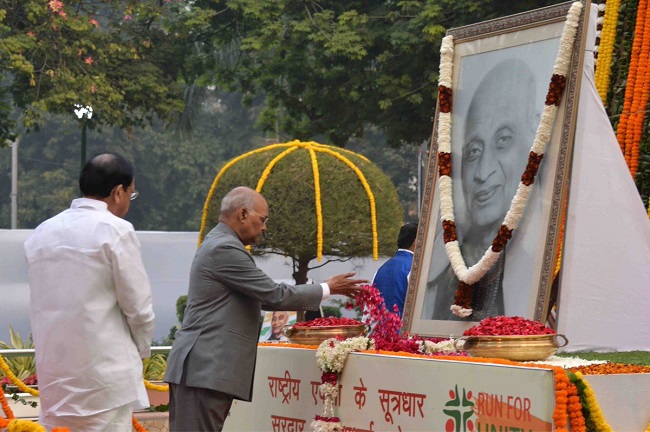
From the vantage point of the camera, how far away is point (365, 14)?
17.6 m

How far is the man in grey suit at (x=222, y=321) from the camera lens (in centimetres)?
543

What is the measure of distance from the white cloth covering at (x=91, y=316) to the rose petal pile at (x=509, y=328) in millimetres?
1594

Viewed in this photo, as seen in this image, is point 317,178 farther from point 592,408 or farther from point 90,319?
point 592,408

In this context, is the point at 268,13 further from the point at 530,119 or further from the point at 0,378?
the point at 530,119

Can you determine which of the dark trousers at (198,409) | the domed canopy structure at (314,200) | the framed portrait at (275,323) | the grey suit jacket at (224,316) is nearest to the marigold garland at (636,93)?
the grey suit jacket at (224,316)

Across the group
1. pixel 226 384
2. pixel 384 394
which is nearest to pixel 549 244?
pixel 384 394

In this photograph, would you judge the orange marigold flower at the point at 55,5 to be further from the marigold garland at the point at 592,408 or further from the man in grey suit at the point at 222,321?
the marigold garland at the point at 592,408

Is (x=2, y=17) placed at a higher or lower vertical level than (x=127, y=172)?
higher

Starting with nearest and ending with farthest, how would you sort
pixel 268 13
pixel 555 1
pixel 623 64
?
pixel 623 64 → pixel 555 1 → pixel 268 13

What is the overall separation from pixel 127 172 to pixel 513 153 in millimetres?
2483

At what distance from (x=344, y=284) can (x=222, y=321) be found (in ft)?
2.26

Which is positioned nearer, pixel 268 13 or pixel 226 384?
pixel 226 384

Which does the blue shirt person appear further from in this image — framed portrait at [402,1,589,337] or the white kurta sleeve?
the white kurta sleeve

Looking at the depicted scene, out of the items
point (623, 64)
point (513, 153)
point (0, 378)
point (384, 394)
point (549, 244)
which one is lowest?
point (0, 378)
